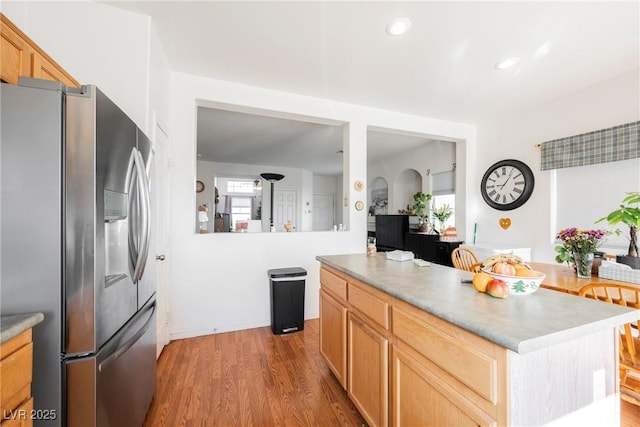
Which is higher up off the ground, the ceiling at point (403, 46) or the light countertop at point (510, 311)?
the ceiling at point (403, 46)

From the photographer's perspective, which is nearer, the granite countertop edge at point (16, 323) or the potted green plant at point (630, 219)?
the granite countertop edge at point (16, 323)

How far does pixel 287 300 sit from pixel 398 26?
2.65 m

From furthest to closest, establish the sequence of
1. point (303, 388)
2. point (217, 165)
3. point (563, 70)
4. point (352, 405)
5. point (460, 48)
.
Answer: point (217, 165) < point (563, 70) < point (460, 48) < point (303, 388) < point (352, 405)

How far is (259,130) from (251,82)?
1592 mm

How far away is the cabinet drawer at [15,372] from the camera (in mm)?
782

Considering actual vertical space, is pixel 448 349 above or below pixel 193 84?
below

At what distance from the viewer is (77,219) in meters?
0.99

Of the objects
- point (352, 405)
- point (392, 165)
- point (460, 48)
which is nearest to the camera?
point (352, 405)

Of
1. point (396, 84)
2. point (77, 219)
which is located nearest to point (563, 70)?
point (396, 84)

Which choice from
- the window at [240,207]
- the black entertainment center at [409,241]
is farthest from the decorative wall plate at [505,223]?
the window at [240,207]

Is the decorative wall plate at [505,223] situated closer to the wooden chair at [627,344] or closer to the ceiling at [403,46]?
the ceiling at [403,46]

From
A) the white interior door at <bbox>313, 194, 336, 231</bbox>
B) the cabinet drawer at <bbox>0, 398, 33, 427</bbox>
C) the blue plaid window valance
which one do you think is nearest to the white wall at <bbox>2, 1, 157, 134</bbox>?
the cabinet drawer at <bbox>0, 398, 33, 427</bbox>

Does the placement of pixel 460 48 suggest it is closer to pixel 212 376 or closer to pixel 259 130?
pixel 259 130

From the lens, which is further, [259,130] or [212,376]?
[259,130]
